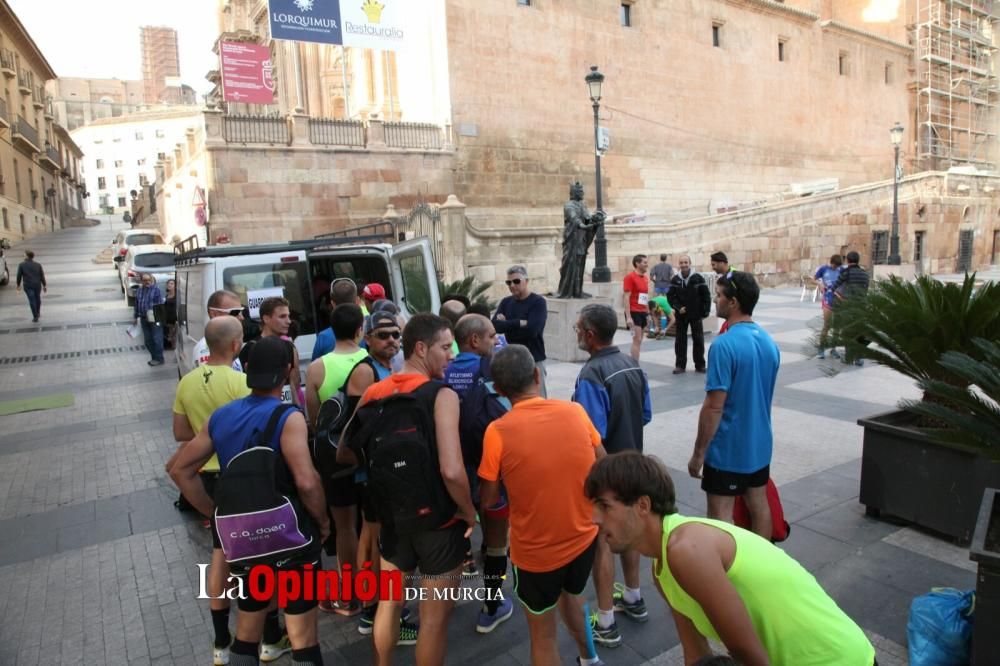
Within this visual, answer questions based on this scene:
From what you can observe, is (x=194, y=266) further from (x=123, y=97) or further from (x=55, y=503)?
(x=123, y=97)

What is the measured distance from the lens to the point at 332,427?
338cm

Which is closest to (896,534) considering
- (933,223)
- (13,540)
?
(13,540)

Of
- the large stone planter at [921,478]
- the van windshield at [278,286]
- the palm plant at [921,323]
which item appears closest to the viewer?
the large stone planter at [921,478]

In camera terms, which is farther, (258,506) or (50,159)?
(50,159)

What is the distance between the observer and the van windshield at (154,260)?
1714 centimetres

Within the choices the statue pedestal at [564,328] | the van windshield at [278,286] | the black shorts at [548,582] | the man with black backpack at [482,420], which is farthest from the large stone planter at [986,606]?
→ the statue pedestal at [564,328]

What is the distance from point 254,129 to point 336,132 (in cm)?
231

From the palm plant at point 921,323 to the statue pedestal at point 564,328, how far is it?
6346mm

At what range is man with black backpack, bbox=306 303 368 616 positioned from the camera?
144 inches

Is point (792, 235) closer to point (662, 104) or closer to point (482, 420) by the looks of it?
point (662, 104)

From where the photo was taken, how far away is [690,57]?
27.4 meters

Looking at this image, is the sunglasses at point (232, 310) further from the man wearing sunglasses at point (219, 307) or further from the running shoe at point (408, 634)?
the running shoe at point (408, 634)

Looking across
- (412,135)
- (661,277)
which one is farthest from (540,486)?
(412,135)

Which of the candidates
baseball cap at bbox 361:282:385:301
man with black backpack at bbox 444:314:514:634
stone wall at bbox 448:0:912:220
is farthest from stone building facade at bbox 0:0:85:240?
man with black backpack at bbox 444:314:514:634
